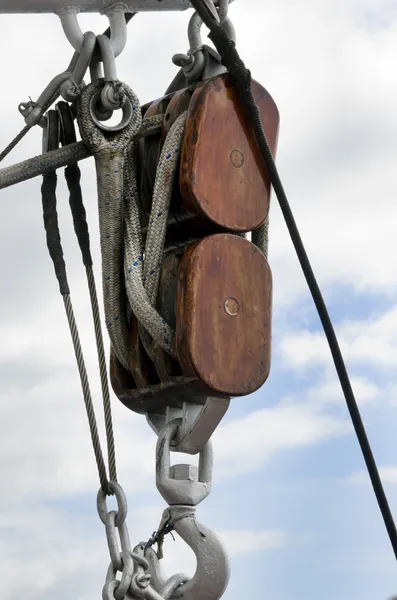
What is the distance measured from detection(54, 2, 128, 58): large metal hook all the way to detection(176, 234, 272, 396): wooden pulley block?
45 cm

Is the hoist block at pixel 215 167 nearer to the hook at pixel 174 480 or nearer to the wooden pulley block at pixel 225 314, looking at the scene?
the wooden pulley block at pixel 225 314

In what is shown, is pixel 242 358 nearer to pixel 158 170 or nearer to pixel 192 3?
pixel 158 170

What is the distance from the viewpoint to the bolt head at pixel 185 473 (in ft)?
8.52

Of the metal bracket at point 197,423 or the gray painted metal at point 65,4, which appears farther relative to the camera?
the gray painted metal at point 65,4

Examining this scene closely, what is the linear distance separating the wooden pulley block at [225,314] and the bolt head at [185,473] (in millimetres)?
152

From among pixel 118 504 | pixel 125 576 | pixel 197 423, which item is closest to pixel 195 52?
pixel 197 423

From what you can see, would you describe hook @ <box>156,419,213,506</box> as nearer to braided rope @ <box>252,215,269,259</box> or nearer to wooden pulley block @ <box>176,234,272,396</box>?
wooden pulley block @ <box>176,234,272,396</box>

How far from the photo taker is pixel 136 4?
2.86 meters

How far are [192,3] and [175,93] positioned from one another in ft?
0.57

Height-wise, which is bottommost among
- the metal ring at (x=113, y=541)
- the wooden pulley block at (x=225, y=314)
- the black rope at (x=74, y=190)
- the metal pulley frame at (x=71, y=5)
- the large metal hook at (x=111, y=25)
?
the metal ring at (x=113, y=541)

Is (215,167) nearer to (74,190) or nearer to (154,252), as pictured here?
(154,252)

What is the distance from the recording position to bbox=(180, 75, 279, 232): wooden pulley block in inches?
102

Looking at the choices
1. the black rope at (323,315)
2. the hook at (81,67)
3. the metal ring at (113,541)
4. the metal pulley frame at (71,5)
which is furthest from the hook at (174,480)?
the metal pulley frame at (71,5)

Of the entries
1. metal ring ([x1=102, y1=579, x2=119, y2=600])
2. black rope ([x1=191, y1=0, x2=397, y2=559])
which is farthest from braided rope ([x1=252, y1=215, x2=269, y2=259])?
metal ring ([x1=102, y1=579, x2=119, y2=600])
